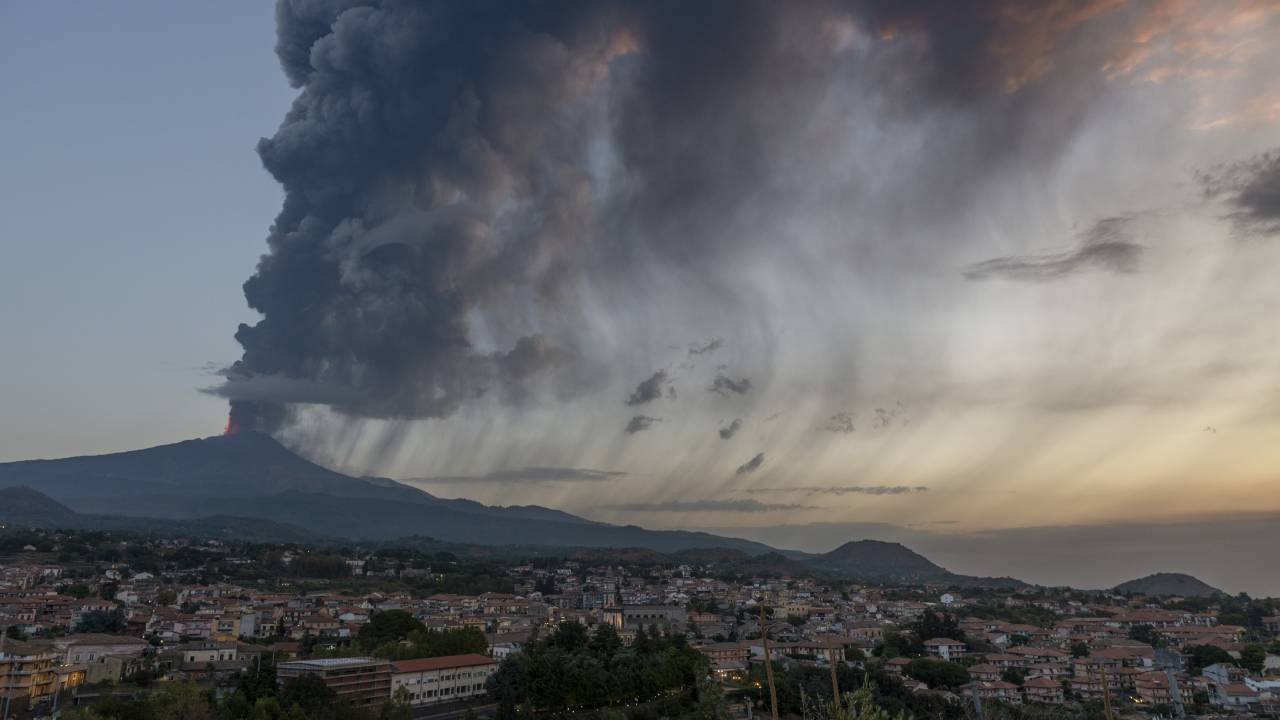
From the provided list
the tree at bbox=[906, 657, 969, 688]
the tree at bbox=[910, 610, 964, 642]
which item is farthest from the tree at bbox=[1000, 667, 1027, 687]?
the tree at bbox=[910, 610, 964, 642]

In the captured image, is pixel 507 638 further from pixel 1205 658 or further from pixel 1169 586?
pixel 1169 586

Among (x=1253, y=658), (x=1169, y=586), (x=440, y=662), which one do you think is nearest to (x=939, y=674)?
(x=1253, y=658)

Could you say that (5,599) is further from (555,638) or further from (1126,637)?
(1126,637)

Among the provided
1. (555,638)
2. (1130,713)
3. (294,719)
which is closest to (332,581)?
(555,638)

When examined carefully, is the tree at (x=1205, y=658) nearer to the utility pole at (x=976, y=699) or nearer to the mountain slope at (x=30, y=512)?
the utility pole at (x=976, y=699)

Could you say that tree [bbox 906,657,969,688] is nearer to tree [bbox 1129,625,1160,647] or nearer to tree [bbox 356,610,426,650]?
tree [bbox 1129,625,1160,647]
